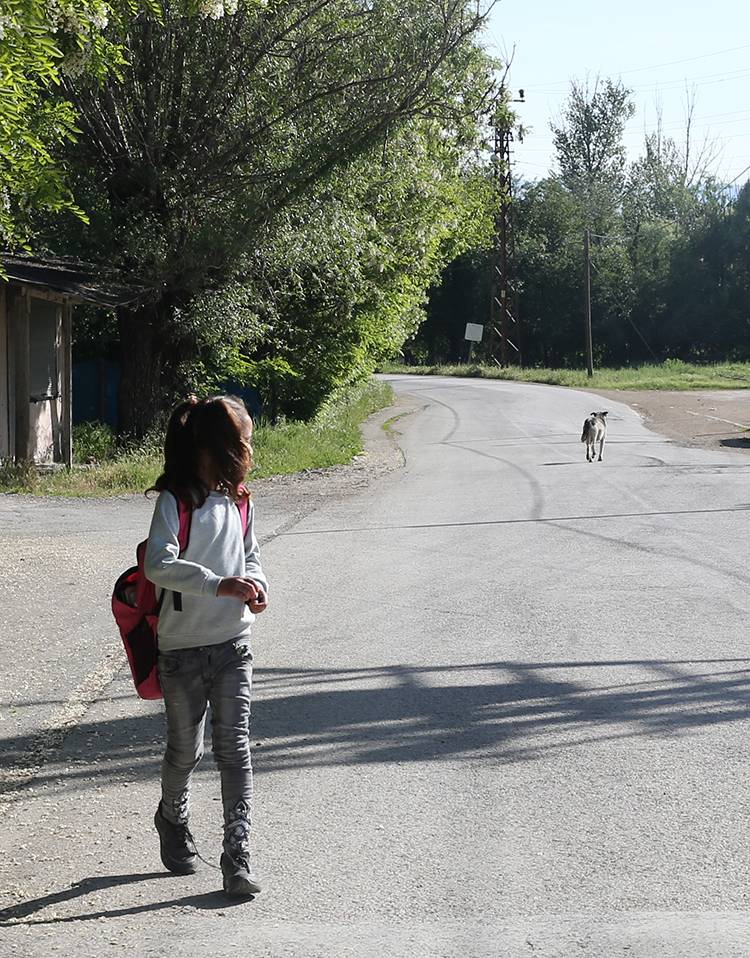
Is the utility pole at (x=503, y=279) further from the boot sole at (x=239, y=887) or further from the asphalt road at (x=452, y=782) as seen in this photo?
the boot sole at (x=239, y=887)

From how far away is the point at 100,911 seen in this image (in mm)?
4148

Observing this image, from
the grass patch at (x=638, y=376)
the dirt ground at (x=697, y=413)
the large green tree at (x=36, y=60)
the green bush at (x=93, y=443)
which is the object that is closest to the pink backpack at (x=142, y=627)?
the large green tree at (x=36, y=60)

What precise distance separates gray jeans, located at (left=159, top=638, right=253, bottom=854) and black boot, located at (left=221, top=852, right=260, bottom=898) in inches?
5.9

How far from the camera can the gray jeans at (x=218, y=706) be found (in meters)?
4.44

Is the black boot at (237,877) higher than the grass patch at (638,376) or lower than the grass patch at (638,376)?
lower

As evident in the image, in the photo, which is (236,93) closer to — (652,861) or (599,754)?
(599,754)

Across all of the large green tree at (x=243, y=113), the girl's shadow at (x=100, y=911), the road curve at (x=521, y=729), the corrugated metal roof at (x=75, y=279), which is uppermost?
the large green tree at (x=243, y=113)

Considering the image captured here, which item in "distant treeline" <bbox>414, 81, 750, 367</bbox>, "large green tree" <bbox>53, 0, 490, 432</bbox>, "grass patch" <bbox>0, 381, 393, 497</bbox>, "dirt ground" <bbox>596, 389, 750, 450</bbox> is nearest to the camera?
"grass patch" <bbox>0, 381, 393, 497</bbox>

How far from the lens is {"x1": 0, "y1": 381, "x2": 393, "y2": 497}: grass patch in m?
17.4

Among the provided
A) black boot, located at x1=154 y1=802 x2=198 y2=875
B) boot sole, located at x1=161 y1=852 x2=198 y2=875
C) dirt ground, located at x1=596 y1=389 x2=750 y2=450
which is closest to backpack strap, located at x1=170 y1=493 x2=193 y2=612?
black boot, located at x1=154 y1=802 x2=198 y2=875

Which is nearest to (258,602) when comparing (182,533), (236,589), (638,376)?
(236,589)

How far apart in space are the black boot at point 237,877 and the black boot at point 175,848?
0.92 ft

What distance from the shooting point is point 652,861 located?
453cm

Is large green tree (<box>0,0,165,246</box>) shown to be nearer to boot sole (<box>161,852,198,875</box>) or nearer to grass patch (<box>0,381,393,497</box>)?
boot sole (<box>161,852,198,875</box>)
